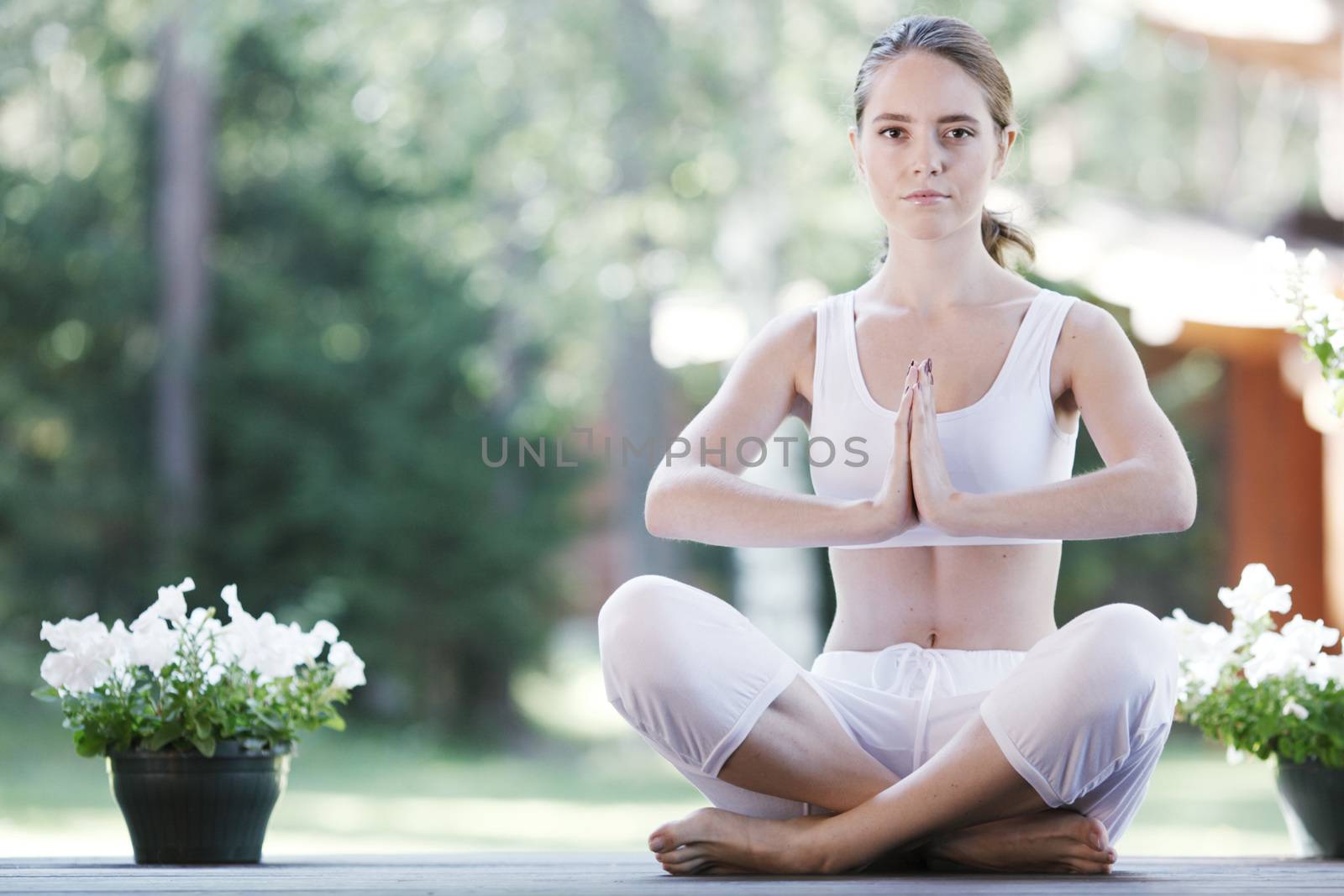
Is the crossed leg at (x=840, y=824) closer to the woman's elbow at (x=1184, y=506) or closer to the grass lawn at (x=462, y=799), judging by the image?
the woman's elbow at (x=1184, y=506)

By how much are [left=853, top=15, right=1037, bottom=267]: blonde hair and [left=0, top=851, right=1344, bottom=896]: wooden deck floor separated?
1.01 metres

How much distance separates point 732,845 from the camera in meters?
2.06

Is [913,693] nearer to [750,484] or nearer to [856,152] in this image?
[750,484]

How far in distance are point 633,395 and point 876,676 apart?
21.5 feet

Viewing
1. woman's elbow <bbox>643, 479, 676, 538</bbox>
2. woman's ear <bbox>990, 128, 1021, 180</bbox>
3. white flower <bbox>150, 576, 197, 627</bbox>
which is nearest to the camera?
woman's elbow <bbox>643, 479, 676, 538</bbox>

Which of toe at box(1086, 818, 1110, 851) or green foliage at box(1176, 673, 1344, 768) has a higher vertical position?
green foliage at box(1176, 673, 1344, 768)

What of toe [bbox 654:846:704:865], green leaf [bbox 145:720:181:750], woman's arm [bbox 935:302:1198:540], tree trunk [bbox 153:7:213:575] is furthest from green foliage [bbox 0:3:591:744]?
toe [bbox 654:846:704:865]

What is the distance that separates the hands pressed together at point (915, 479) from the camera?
201 centimetres

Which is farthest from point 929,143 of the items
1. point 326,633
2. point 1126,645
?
point 326,633

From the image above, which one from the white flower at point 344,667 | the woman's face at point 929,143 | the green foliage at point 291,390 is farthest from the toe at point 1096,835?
the green foliage at point 291,390

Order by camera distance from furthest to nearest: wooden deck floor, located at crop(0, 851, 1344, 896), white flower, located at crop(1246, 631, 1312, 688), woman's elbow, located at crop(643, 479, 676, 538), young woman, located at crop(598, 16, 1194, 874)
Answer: white flower, located at crop(1246, 631, 1312, 688)
woman's elbow, located at crop(643, 479, 676, 538)
young woman, located at crop(598, 16, 1194, 874)
wooden deck floor, located at crop(0, 851, 1344, 896)

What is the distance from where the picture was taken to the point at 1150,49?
16203mm

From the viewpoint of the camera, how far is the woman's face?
2246mm

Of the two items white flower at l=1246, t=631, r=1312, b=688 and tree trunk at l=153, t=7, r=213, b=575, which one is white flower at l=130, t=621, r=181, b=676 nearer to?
white flower at l=1246, t=631, r=1312, b=688
